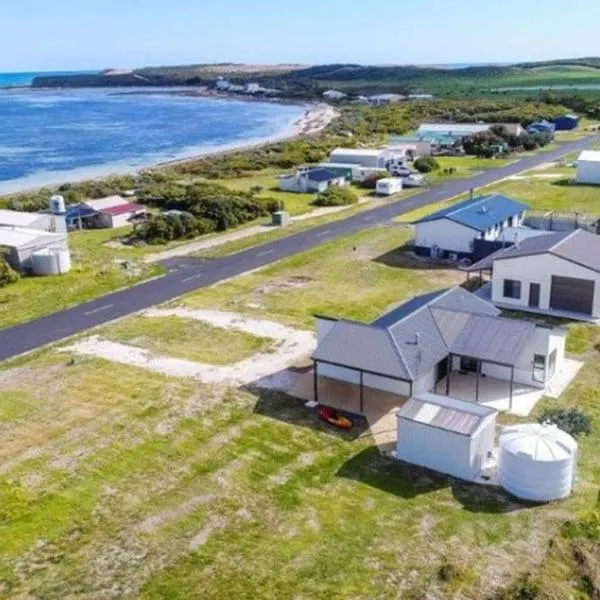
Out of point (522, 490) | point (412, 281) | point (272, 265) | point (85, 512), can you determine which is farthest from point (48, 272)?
point (522, 490)

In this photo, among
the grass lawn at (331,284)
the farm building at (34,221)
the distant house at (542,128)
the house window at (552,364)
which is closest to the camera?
the house window at (552,364)

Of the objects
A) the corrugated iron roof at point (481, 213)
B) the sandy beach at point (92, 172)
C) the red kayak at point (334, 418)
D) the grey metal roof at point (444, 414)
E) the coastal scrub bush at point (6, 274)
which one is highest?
the corrugated iron roof at point (481, 213)

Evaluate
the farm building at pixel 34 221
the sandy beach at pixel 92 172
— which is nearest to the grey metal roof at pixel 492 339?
the farm building at pixel 34 221

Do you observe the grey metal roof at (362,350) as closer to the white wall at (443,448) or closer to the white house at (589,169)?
the white wall at (443,448)

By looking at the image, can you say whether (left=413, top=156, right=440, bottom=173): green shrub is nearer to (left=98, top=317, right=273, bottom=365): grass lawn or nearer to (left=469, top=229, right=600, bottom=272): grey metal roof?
(left=469, top=229, right=600, bottom=272): grey metal roof

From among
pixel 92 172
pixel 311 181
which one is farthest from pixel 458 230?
pixel 92 172

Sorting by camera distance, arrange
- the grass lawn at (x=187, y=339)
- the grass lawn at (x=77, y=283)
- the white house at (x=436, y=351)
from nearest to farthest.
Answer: the white house at (x=436, y=351) → the grass lawn at (x=187, y=339) → the grass lawn at (x=77, y=283)
